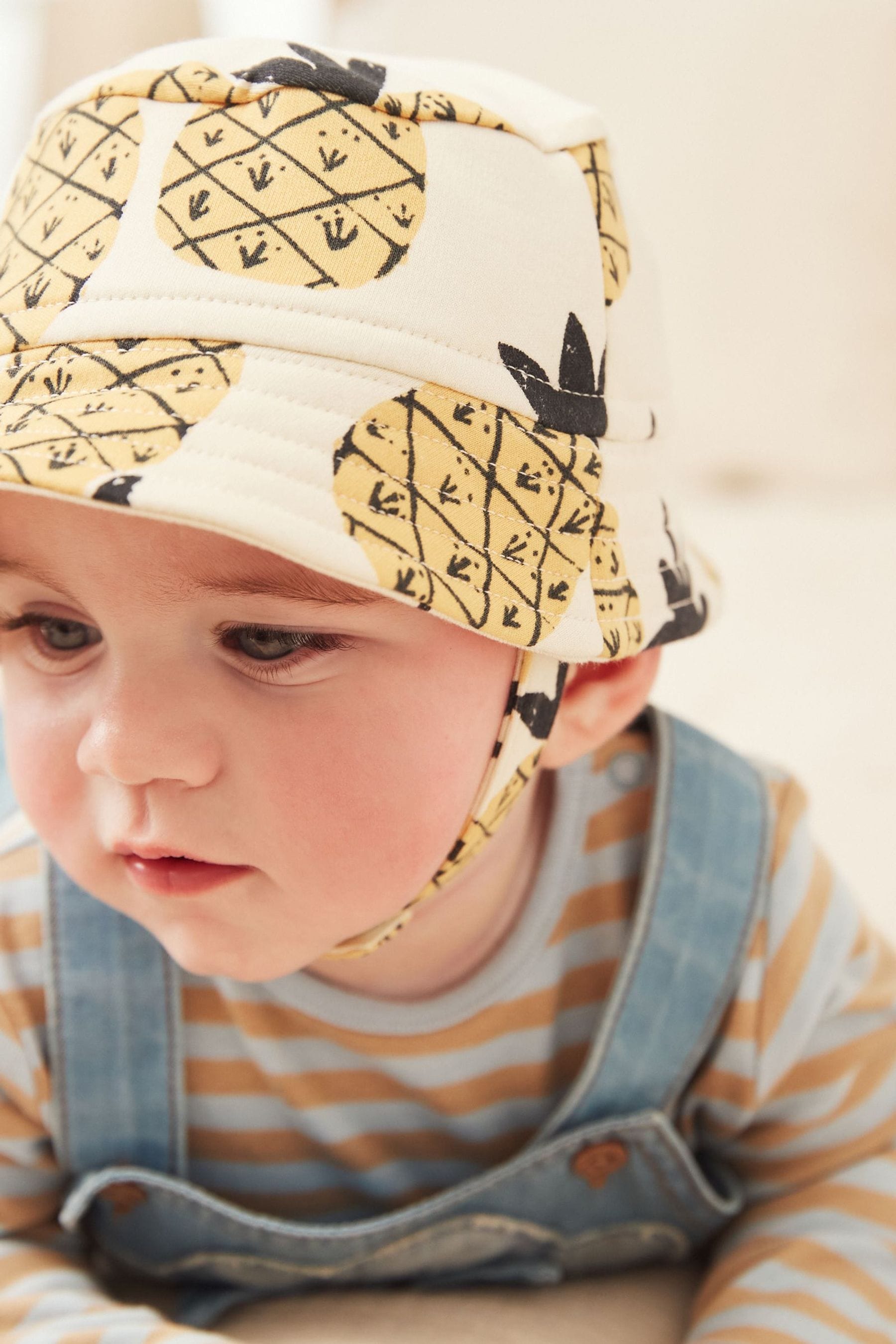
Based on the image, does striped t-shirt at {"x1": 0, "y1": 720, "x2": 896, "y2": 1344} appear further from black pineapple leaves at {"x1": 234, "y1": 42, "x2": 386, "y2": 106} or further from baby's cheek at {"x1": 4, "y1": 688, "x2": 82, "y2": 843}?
black pineapple leaves at {"x1": 234, "y1": 42, "x2": 386, "y2": 106}

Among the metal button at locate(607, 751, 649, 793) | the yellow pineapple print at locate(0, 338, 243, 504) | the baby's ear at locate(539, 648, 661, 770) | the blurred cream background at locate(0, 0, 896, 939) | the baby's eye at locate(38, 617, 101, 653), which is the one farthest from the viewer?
the blurred cream background at locate(0, 0, 896, 939)

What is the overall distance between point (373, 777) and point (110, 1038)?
0.79ft

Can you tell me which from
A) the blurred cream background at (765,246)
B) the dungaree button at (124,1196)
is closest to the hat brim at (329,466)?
the dungaree button at (124,1196)

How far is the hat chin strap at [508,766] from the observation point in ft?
1.86

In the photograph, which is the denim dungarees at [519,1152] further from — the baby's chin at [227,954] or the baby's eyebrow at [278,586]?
the baby's eyebrow at [278,586]

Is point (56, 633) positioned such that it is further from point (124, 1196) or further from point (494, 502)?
point (124, 1196)

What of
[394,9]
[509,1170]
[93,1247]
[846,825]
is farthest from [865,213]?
[93,1247]

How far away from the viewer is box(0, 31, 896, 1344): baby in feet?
1.53

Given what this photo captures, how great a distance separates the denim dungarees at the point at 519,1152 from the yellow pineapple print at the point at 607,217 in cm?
25

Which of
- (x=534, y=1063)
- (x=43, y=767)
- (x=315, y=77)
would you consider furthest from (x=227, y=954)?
(x=315, y=77)

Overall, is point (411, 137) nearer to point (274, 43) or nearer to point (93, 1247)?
point (274, 43)

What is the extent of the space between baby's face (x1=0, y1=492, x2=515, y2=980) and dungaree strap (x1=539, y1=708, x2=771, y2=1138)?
0.55 feet

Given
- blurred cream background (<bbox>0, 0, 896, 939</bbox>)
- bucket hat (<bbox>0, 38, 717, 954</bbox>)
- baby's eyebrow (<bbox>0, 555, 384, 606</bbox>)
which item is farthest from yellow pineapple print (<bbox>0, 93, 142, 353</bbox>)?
blurred cream background (<bbox>0, 0, 896, 939</bbox>)

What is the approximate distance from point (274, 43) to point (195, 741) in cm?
28
